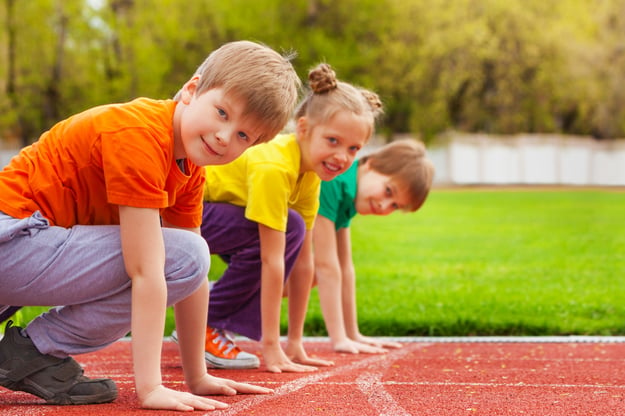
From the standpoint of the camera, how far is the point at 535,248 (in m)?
11.5

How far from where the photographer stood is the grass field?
5555 millimetres

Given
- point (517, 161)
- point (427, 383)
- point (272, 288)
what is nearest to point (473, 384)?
point (427, 383)

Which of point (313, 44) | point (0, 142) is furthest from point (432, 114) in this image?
point (0, 142)

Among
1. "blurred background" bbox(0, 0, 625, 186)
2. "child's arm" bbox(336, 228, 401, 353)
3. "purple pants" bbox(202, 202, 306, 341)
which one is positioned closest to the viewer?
"purple pants" bbox(202, 202, 306, 341)

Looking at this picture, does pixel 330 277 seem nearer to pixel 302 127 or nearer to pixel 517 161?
pixel 302 127

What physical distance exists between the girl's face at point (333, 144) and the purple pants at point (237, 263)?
0.83ft

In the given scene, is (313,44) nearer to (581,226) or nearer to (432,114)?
(432,114)

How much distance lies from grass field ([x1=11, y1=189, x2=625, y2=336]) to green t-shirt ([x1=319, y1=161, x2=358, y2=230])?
1.11 m

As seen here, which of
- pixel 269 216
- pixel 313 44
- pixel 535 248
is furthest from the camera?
pixel 313 44

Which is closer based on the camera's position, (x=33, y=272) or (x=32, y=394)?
(x=33, y=272)

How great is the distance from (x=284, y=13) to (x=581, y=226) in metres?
25.6

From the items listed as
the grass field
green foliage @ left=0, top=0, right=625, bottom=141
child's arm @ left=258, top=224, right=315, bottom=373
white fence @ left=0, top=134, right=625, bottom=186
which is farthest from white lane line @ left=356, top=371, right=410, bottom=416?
white fence @ left=0, top=134, right=625, bottom=186

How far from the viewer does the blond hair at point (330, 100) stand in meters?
4.13

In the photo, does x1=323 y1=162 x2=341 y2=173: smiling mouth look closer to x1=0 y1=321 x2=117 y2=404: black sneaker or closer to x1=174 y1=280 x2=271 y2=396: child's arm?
x1=174 y1=280 x2=271 y2=396: child's arm
